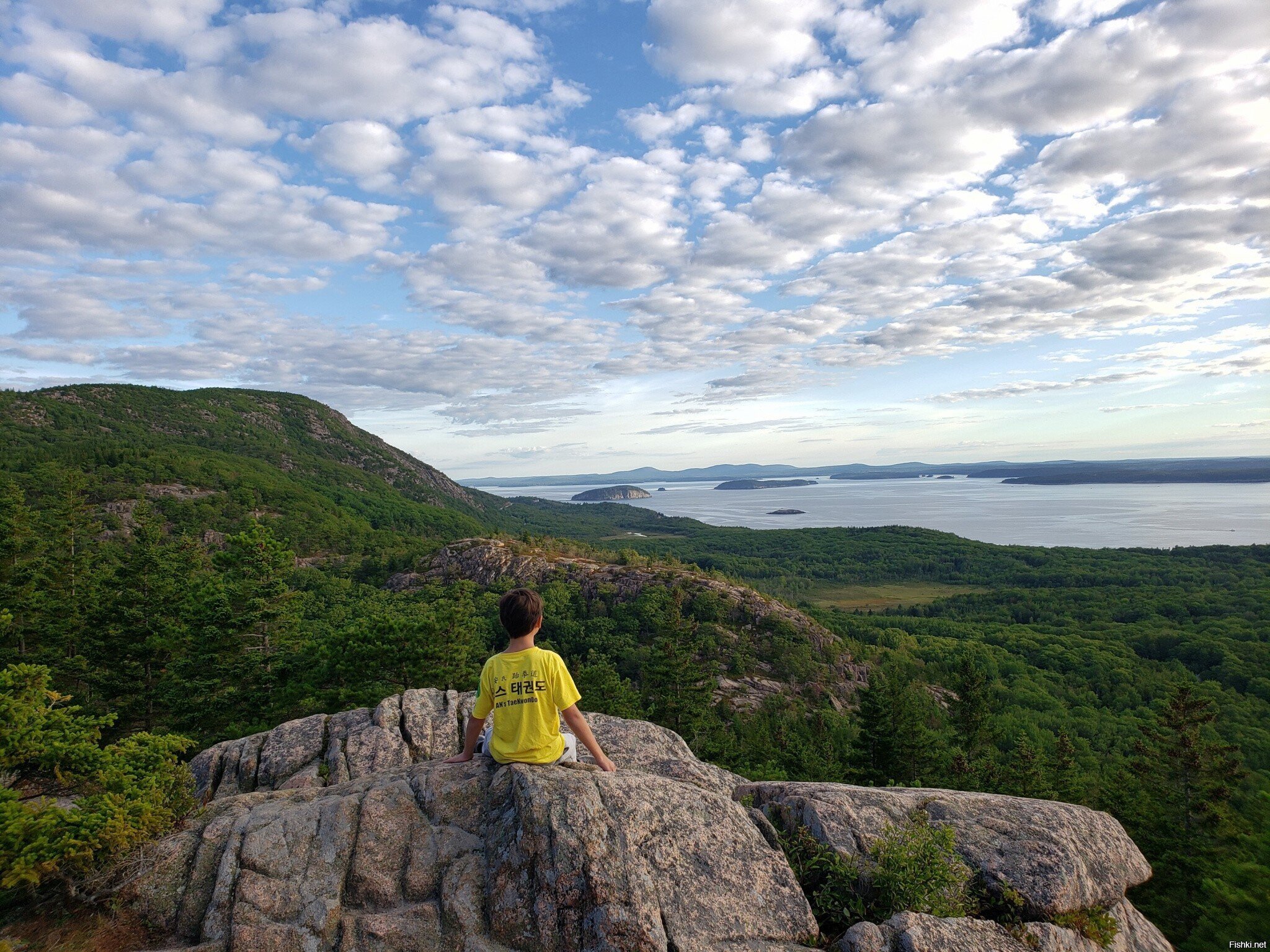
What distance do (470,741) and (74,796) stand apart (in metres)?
8.21

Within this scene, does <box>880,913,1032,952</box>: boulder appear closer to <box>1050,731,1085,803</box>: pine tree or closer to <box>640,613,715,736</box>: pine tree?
<box>640,613,715,736</box>: pine tree

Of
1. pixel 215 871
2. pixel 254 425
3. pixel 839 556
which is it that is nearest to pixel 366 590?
pixel 215 871

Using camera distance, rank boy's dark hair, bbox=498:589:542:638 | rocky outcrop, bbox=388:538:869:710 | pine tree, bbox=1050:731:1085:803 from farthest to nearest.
→ rocky outcrop, bbox=388:538:869:710
pine tree, bbox=1050:731:1085:803
boy's dark hair, bbox=498:589:542:638

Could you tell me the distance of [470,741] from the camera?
7.36 meters

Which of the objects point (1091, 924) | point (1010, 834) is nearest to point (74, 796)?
point (1010, 834)

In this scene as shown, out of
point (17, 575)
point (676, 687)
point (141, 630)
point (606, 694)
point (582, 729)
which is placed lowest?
point (676, 687)

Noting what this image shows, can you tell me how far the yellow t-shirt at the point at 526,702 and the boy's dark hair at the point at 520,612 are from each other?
1.11 ft

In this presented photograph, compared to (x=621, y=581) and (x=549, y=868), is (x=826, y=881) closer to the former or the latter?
(x=549, y=868)

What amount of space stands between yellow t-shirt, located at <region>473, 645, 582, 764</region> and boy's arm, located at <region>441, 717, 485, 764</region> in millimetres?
195

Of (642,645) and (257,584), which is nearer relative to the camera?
(257,584)

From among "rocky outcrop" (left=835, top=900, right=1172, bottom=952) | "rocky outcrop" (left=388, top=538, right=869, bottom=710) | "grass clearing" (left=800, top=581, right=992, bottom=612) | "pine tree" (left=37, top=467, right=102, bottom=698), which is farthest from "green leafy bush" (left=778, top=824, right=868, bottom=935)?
"grass clearing" (left=800, top=581, right=992, bottom=612)

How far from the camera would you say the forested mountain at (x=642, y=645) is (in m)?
19.6

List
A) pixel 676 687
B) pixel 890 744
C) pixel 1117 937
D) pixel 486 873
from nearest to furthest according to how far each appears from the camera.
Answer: pixel 486 873, pixel 1117 937, pixel 890 744, pixel 676 687

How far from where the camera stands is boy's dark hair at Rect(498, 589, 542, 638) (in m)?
6.37
